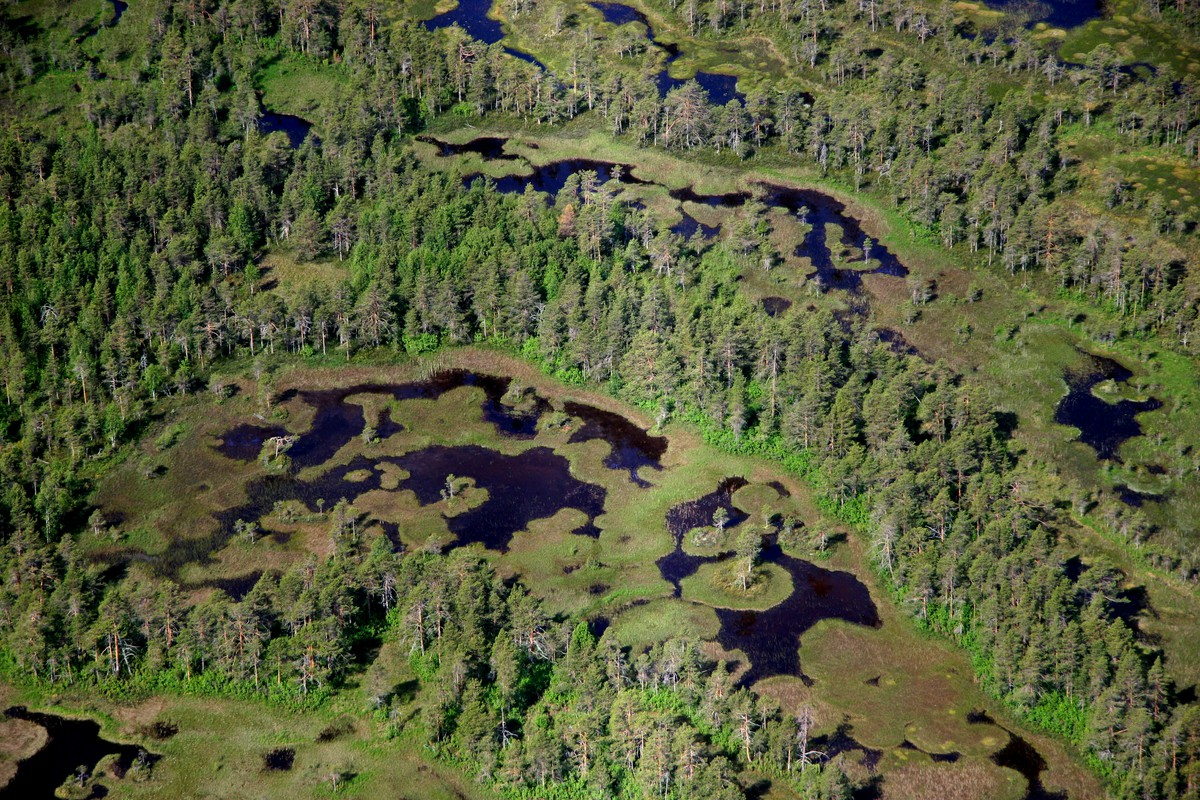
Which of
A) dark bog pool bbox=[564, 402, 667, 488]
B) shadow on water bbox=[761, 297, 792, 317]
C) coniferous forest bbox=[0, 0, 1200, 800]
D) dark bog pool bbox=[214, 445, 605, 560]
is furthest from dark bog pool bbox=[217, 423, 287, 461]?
shadow on water bbox=[761, 297, 792, 317]

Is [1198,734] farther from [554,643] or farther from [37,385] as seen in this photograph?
[37,385]

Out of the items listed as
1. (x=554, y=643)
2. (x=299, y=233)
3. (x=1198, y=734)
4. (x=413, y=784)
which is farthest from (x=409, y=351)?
(x=1198, y=734)

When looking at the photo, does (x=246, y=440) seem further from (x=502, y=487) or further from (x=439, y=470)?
(x=502, y=487)

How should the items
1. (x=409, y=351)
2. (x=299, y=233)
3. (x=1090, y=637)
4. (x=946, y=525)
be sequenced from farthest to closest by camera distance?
(x=299, y=233) < (x=409, y=351) < (x=946, y=525) < (x=1090, y=637)

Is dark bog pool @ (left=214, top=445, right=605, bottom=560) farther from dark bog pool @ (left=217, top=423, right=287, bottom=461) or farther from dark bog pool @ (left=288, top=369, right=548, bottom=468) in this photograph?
dark bog pool @ (left=217, top=423, right=287, bottom=461)

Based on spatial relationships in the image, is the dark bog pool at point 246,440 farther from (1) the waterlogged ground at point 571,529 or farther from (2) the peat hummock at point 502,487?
(2) the peat hummock at point 502,487

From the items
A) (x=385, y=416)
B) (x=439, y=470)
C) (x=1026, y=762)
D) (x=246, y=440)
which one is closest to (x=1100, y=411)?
(x=1026, y=762)
